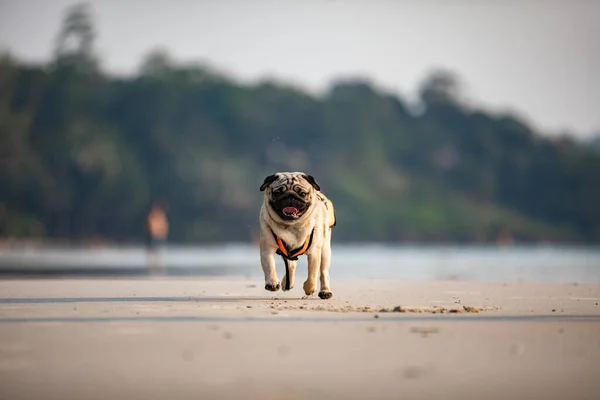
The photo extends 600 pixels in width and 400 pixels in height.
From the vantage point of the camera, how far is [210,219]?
328 feet

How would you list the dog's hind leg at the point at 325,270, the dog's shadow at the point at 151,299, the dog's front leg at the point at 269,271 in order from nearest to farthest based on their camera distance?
the dog's front leg at the point at 269,271 → the dog's shadow at the point at 151,299 → the dog's hind leg at the point at 325,270

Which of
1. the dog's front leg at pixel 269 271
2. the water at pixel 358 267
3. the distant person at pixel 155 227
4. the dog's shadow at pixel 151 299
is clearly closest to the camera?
the dog's front leg at pixel 269 271

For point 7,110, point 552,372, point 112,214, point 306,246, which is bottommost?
point 552,372

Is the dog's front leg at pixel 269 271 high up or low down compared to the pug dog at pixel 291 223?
down

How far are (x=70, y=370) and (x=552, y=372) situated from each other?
3083mm

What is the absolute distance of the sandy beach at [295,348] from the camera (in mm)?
6328

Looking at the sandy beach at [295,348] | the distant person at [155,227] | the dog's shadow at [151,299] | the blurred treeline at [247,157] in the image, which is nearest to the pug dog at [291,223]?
the sandy beach at [295,348]

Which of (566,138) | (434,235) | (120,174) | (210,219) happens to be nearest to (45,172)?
(120,174)

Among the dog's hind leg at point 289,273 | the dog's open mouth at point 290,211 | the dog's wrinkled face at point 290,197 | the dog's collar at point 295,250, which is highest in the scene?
the dog's wrinkled face at point 290,197

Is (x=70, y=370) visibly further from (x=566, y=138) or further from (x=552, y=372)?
(x=566, y=138)

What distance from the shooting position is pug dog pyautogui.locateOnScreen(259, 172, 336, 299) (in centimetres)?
1235

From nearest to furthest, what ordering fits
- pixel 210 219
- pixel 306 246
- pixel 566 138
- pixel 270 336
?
1. pixel 270 336
2. pixel 306 246
3. pixel 210 219
4. pixel 566 138

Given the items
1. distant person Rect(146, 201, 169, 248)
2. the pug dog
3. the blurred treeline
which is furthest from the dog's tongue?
the blurred treeline

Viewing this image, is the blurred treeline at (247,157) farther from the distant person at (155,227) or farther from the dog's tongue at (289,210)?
the dog's tongue at (289,210)
